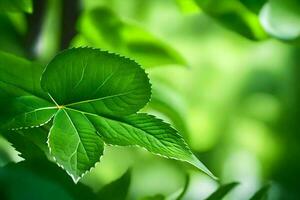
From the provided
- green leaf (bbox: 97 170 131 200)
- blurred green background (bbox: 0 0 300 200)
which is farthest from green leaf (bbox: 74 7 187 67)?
green leaf (bbox: 97 170 131 200)

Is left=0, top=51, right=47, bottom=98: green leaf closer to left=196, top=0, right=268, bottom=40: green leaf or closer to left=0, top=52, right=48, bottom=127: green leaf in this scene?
left=0, top=52, right=48, bottom=127: green leaf

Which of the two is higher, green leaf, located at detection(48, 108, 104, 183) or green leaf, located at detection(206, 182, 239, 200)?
green leaf, located at detection(48, 108, 104, 183)

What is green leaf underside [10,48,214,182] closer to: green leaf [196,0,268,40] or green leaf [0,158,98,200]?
green leaf [0,158,98,200]

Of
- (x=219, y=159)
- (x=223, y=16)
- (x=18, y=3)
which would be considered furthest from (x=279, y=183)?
(x=18, y=3)

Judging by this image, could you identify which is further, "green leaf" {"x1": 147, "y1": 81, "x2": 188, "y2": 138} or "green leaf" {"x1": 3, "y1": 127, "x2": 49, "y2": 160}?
"green leaf" {"x1": 147, "y1": 81, "x2": 188, "y2": 138}

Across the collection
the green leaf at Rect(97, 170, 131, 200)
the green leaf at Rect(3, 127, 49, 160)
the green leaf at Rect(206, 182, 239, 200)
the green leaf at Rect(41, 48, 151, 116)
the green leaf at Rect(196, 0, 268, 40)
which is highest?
the green leaf at Rect(196, 0, 268, 40)

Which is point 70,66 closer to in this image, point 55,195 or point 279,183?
point 55,195

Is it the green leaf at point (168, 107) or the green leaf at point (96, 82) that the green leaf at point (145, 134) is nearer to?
the green leaf at point (96, 82)

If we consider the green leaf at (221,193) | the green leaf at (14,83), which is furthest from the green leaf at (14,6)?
the green leaf at (221,193)
